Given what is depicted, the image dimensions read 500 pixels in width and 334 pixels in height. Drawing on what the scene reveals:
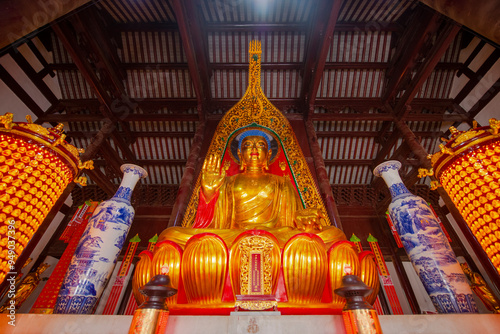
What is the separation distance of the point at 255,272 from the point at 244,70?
4499 mm

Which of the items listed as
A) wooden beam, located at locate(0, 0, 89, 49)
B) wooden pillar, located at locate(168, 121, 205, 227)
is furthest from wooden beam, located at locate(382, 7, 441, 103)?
wooden beam, located at locate(0, 0, 89, 49)

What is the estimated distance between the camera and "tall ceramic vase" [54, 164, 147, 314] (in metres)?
2.17

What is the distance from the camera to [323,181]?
154 inches

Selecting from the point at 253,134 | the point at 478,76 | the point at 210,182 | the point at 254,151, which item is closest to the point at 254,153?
the point at 254,151

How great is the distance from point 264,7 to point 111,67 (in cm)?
305

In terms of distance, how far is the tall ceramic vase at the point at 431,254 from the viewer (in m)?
2.31

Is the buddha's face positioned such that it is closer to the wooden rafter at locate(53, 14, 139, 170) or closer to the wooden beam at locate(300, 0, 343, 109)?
the wooden beam at locate(300, 0, 343, 109)

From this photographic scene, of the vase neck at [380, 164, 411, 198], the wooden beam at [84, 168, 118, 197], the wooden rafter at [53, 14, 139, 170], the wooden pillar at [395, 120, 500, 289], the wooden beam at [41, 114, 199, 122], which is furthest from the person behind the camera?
the wooden beam at [84, 168, 118, 197]

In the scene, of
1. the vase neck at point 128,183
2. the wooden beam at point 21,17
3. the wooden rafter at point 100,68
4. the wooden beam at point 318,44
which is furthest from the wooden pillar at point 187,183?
the wooden beam at point 21,17

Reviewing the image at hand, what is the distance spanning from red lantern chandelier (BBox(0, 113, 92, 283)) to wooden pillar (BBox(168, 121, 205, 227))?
147 centimetres

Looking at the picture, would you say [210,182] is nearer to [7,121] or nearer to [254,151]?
[254,151]

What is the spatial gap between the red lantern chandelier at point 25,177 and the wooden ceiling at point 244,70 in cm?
249

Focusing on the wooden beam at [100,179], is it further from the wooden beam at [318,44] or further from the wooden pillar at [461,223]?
the wooden pillar at [461,223]

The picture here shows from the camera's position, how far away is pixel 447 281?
2.37 m
